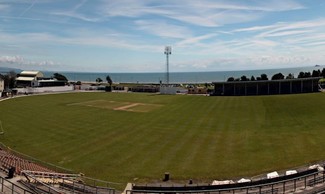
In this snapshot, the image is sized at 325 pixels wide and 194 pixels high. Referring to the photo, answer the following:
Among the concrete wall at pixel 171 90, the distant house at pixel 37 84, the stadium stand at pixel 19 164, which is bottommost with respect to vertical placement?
the stadium stand at pixel 19 164

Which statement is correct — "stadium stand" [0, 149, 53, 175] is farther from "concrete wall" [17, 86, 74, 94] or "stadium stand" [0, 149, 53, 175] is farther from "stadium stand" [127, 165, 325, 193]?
"concrete wall" [17, 86, 74, 94]

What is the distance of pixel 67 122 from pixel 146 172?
24105 millimetres

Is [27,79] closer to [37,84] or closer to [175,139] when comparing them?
[37,84]

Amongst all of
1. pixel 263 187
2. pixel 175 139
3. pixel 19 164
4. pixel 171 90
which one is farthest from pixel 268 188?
pixel 171 90

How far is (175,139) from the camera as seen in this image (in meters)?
35.0

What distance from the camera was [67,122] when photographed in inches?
1818

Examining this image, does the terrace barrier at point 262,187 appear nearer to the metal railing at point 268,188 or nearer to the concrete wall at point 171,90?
the metal railing at point 268,188

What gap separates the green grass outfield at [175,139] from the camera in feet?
85.6

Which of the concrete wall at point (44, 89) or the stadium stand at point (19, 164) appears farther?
the concrete wall at point (44, 89)

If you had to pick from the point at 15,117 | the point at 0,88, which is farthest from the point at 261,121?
the point at 0,88

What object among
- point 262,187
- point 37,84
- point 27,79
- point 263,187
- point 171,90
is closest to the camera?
point 262,187

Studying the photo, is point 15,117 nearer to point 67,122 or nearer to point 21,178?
point 67,122

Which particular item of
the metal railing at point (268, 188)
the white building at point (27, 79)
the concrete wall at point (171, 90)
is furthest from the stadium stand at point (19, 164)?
the white building at point (27, 79)

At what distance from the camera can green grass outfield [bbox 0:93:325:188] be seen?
2608 centimetres
